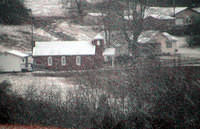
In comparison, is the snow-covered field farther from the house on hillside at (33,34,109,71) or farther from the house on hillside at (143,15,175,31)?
the house on hillside at (143,15,175,31)

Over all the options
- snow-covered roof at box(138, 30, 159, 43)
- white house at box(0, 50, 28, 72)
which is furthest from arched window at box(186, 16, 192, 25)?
white house at box(0, 50, 28, 72)

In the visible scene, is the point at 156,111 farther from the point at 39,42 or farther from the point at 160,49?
the point at 39,42

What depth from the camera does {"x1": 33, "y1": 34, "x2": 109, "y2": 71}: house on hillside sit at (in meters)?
4.72

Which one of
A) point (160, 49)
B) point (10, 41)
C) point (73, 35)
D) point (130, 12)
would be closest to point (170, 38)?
point (160, 49)

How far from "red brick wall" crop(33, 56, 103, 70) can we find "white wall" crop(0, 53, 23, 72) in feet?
1.26

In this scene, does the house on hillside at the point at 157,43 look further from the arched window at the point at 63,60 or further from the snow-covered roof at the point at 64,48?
the arched window at the point at 63,60

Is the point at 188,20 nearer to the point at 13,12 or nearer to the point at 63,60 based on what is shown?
the point at 63,60

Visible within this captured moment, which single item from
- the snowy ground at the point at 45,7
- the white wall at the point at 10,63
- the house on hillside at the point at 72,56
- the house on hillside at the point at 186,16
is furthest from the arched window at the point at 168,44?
the white wall at the point at 10,63

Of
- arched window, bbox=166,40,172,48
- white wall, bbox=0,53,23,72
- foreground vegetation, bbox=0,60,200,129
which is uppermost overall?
arched window, bbox=166,40,172,48

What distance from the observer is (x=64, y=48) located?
483cm

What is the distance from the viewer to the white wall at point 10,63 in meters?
4.90

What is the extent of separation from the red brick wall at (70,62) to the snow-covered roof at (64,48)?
0.28 ft

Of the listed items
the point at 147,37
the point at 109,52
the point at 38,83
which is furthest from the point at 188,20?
the point at 38,83

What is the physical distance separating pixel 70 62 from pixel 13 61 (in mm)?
1114
